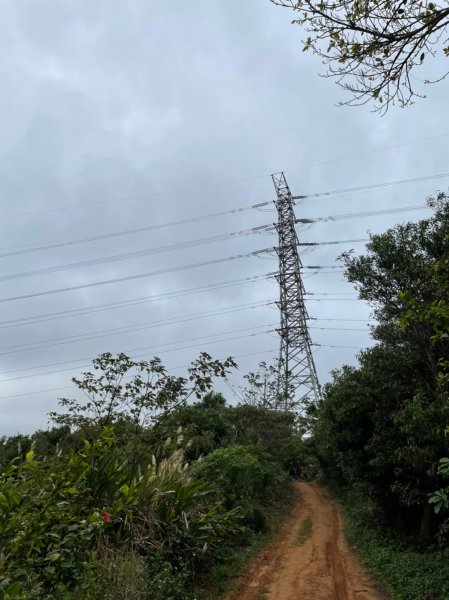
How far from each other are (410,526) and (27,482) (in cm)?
1263

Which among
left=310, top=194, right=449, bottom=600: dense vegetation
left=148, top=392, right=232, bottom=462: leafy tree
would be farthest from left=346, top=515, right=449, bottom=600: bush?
left=148, top=392, right=232, bottom=462: leafy tree

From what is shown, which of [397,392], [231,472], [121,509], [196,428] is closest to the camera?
[121,509]

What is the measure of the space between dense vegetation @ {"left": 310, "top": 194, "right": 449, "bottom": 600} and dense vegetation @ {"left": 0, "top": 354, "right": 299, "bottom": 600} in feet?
10.6

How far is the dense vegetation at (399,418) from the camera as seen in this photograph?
9984mm

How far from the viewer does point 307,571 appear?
10.6m

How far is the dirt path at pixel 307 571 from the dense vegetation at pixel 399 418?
0.55m

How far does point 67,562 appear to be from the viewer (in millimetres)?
3928

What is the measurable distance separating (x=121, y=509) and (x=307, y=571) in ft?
16.5

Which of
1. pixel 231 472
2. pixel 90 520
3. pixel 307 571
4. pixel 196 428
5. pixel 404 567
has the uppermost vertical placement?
pixel 196 428

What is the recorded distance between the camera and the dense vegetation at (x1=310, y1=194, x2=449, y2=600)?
32.8ft

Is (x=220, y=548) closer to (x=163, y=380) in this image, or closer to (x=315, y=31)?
(x=163, y=380)

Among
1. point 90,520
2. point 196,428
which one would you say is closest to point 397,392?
point 90,520

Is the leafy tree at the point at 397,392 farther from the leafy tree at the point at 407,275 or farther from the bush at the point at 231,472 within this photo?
the bush at the point at 231,472

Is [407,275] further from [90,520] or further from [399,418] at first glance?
[90,520]
